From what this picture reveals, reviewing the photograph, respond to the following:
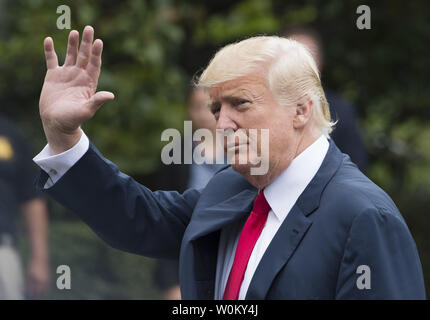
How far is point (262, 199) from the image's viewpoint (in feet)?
7.31

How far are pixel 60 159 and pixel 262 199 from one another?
59 cm

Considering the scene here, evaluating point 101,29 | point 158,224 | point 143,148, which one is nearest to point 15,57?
point 101,29

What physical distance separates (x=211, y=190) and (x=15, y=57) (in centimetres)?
466

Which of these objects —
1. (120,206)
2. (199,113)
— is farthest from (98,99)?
(199,113)

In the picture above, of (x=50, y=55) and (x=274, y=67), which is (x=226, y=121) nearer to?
(x=274, y=67)

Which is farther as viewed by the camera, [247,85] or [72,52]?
[72,52]

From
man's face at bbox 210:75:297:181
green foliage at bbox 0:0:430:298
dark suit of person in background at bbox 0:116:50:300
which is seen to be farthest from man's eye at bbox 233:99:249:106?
green foliage at bbox 0:0:430:298

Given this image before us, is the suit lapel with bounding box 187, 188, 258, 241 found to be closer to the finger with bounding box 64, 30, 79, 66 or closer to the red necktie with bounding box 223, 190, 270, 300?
the red necktie with bounding box 223, 190, 270, 300

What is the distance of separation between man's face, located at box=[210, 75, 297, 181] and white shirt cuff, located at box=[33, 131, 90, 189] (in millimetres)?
407

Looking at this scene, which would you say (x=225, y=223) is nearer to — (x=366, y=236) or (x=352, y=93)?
(x=366, y=236)

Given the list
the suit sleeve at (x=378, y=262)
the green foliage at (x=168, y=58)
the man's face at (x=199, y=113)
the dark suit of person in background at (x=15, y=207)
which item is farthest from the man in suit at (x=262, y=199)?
the green foliage at (x=168, y=58)

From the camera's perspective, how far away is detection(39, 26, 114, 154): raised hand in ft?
7.19

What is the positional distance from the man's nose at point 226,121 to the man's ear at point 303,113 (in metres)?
0.18

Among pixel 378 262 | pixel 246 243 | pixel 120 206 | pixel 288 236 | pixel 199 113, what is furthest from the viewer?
pixel 199 113
